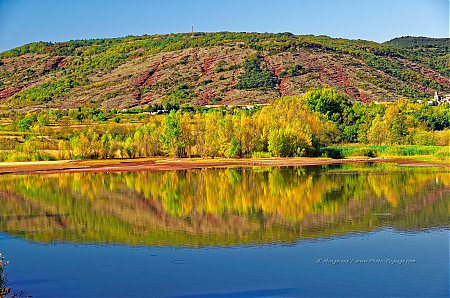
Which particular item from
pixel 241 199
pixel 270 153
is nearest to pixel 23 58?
pixel 270 153

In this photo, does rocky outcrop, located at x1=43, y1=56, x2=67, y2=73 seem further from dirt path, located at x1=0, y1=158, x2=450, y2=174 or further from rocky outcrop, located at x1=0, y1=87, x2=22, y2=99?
dirt path, located at x1=0, y1=158, x2=450, y2=174

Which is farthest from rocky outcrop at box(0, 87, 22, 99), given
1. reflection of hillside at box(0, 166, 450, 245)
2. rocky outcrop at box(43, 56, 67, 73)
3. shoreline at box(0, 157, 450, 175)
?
reflection of hillside at box(0, 166, 450, 245)

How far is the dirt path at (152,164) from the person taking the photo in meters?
63.4

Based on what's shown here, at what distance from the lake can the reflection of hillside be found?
0.28 ft

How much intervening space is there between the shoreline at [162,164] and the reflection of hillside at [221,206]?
8.81 metres

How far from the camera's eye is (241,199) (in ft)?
126

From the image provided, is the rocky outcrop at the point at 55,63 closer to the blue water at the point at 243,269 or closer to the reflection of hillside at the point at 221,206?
the reflection of hillside at the point at 221,206

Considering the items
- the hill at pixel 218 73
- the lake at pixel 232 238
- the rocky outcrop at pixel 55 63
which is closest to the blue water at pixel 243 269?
the lake at pixel 232 238

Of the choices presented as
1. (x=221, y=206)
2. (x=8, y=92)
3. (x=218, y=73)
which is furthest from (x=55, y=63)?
(x=221, y=206)

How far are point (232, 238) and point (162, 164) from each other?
4236 centimetres

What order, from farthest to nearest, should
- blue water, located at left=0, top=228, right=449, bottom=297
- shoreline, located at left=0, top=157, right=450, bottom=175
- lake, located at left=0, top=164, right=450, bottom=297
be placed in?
shoreline, located at left=0, top=157, right=450, bottom=175 → lake, located at left=0, top=164, right=450, bottom=297 → blue water, located at left=0, top=228, right=449, bottom=297

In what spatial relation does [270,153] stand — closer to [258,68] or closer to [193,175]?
[193,175]

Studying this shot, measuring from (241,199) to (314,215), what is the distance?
7.75 metres

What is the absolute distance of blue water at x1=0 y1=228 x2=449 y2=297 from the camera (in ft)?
62.0
